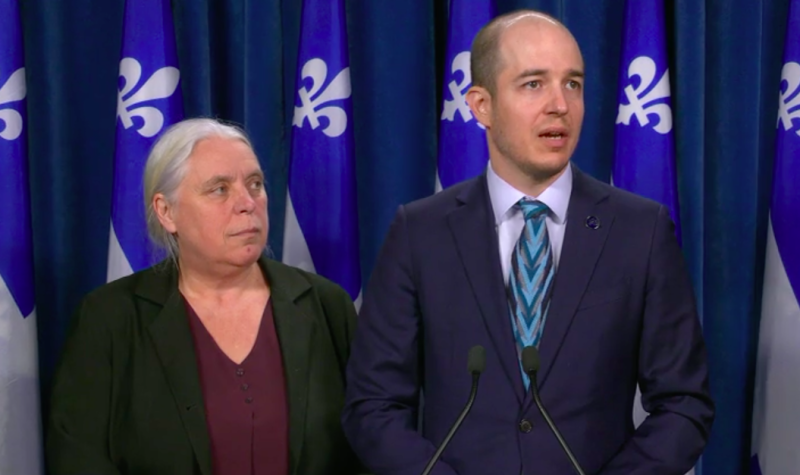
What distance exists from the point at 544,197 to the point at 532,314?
23 centimetres

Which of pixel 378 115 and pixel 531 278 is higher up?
pixel 378 115

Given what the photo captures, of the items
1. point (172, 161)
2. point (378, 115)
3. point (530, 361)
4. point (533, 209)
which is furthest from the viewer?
point (378, 115)

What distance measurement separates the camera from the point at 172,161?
2.58 meters

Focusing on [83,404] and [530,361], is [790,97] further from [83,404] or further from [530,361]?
[83,404]

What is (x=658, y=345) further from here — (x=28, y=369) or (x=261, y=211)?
(x=28, y=369)

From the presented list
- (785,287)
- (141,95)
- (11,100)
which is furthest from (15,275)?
(785,287)

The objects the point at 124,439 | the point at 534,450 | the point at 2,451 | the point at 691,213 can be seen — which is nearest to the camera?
the point at 534,450

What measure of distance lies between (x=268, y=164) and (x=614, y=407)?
154 centimetres

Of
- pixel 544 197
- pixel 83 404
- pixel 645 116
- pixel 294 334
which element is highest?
pixel 645 116

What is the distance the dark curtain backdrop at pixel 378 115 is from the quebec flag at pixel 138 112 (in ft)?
0.53

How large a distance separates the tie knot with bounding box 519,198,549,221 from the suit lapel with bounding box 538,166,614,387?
5cm

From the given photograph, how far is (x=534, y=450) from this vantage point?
6.54 ft

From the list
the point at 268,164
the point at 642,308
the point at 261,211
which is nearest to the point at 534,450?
the point at 642,308

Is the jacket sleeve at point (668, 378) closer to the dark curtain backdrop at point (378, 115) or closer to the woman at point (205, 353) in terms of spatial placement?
the woman at point (205, 353)
